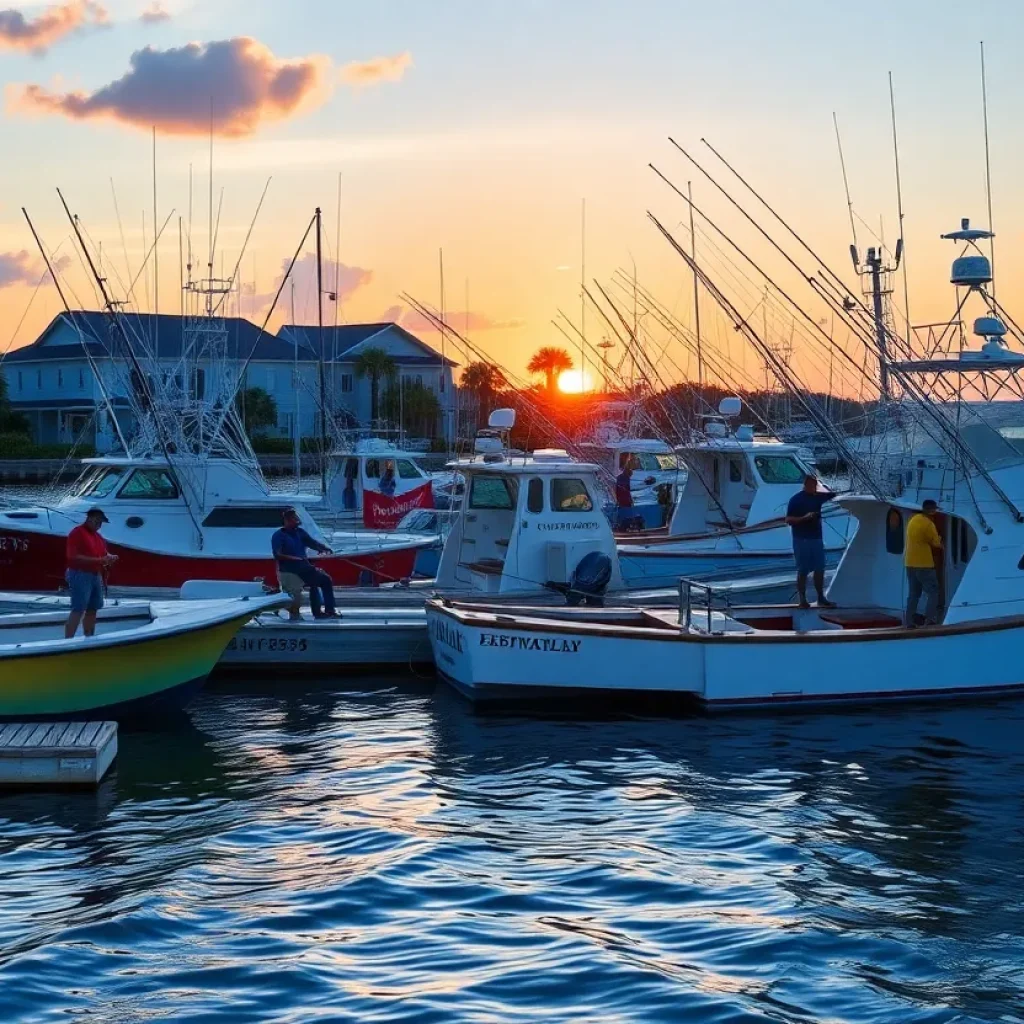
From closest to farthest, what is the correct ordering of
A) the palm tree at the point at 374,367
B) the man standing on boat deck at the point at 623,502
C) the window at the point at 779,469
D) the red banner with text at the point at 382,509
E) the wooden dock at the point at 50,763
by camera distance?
1. the wooden dock at the point at 50,763
2. the window at the point at 779,469
3. the man standing on boat deck at the point at 623,502
4. the red banner with text at the point at 382,509
5. the palm tree at the point at 374,367

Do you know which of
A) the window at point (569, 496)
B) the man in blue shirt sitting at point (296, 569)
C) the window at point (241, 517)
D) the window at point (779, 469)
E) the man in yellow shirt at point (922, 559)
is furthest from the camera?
the window at point (779, 469)

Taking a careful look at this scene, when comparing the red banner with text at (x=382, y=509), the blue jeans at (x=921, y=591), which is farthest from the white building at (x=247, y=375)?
the blue jeans at (x=921, y=591)

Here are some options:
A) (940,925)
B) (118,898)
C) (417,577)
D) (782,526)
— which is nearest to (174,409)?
(417,577)

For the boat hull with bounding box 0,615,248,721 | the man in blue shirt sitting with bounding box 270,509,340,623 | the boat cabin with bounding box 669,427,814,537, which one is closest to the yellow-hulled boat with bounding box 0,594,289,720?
the boat hull with bounding box 0,615,248,721

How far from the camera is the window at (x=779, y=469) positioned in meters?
26.3

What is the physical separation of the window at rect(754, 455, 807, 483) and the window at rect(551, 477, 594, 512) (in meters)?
6.91

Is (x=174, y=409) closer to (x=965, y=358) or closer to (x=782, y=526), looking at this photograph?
(x=782, y=526)

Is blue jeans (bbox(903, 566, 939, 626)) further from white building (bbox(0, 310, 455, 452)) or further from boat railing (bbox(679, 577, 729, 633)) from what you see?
white building (bbox(0, 310, 455, 452))

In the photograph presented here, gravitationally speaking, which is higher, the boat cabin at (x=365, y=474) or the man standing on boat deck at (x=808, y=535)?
the boat cabin at (x=365, y=474)

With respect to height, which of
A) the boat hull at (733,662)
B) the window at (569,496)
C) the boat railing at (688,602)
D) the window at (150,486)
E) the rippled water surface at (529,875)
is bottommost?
the rippled water surface at (529,875)

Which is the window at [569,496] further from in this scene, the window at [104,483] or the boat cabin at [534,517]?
the window at [104,483]

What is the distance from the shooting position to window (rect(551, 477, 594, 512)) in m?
19.9

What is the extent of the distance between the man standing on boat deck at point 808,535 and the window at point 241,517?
911 centimetres

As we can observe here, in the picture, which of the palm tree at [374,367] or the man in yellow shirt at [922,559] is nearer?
the man in yellow shirt at [922,559]
